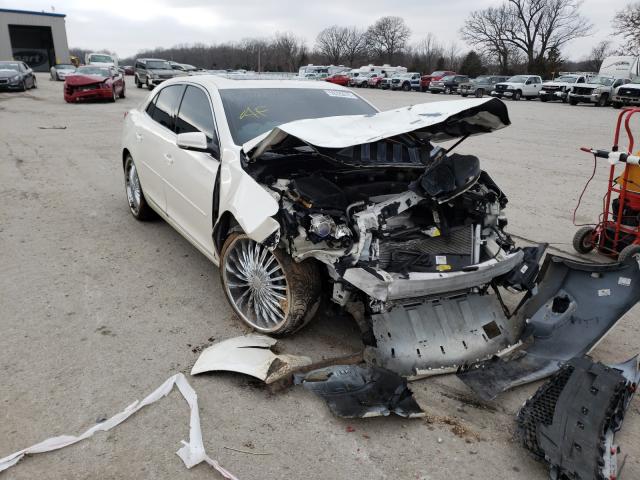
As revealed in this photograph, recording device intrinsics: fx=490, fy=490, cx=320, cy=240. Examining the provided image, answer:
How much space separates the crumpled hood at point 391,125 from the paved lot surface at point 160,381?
1392 millimetres

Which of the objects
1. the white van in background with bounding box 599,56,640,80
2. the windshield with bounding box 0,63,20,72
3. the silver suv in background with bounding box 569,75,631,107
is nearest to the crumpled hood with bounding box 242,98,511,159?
the windshield with bounding box 0,63,20,72

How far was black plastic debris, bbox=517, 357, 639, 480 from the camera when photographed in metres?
2.21

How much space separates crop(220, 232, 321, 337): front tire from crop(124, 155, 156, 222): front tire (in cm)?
235

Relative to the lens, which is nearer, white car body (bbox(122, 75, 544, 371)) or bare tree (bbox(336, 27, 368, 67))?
white car body (bbox(122, 75, 544, 371))

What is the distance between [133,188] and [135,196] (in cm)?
10

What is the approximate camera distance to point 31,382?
9.66ft

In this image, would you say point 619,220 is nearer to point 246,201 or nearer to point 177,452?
point 246,201

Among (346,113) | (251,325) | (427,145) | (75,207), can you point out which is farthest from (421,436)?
(75,207)

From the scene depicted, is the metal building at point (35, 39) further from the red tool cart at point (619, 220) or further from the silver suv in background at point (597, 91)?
the red tool cart at point (619, 220)

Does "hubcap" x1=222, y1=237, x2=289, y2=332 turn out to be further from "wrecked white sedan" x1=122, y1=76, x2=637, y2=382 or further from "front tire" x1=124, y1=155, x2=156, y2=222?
"front tire" x1=124, y1=155, x2=156, y2=222

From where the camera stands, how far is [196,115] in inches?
166

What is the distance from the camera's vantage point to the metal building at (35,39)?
171 feet

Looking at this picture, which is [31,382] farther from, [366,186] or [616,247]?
[616,247]

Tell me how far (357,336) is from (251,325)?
763 millimetres
